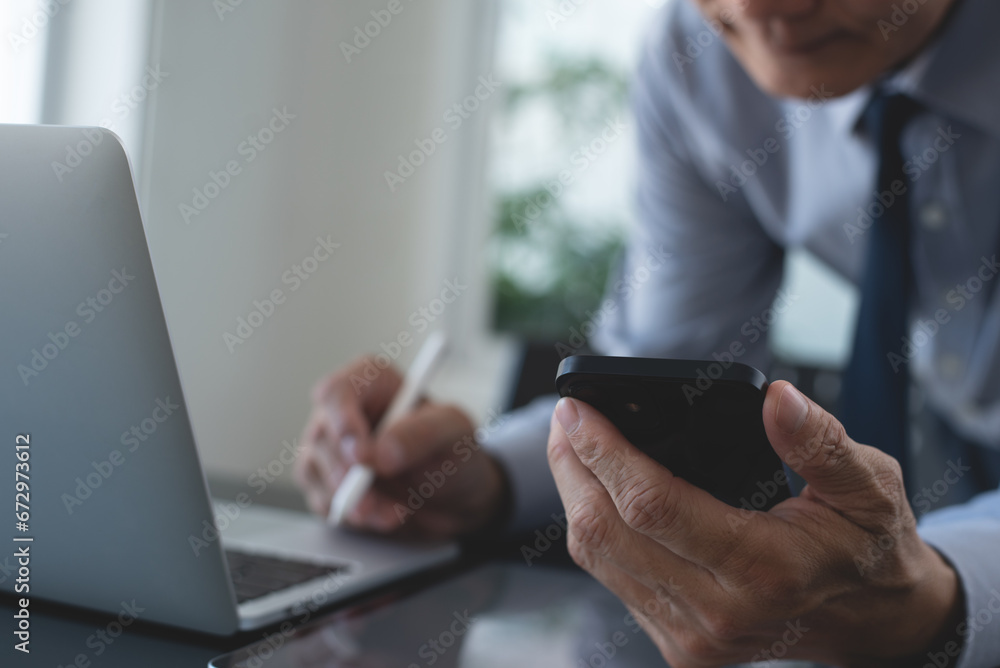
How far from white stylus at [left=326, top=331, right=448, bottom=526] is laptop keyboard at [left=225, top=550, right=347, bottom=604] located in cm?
13

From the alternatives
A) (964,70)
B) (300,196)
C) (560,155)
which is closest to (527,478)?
(964,70)

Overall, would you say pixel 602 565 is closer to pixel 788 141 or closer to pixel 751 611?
pixel 751 611

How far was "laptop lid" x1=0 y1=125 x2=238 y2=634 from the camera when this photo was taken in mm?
398

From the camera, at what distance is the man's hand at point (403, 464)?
0.80m

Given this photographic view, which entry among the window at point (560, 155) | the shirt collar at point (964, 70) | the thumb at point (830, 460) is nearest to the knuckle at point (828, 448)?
the thumb at point (830, 460)

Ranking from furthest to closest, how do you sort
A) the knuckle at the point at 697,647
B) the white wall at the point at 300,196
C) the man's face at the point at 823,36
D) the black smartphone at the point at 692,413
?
the white wall at the point at 300,196, the man's face at the point at 823,36, the knuckle at the point at 697,647, the black smartphone at the point at 692,413

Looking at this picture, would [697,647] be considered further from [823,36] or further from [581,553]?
[823,36]

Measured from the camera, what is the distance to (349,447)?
83 cm

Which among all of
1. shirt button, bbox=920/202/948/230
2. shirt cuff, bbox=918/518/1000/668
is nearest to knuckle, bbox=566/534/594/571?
shirt cuff, bbox=918/518/1000/668

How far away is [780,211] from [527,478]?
0.52m

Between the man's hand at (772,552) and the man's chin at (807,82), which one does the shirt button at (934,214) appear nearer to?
the man's chin at (807,82)

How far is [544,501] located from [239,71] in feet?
4.47

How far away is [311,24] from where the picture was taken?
2104mm

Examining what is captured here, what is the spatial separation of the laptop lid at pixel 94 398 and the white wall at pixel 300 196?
0.94m
